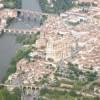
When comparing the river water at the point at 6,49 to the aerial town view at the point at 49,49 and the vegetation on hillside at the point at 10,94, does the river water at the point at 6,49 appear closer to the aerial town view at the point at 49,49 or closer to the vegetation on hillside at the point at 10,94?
the aerial town view at the point at 49,49

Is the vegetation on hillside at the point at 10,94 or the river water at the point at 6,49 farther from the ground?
the river water at the point at 6,49

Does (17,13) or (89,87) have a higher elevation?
(17,13)

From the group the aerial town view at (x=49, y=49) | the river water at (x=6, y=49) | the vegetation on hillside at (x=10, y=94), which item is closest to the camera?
the vegetation on hillside at (x=10, y=94)

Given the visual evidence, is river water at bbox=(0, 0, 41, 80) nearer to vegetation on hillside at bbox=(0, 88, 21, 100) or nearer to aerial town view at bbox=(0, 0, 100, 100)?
aerial town view at bbox=(0, 0, 100, 100)

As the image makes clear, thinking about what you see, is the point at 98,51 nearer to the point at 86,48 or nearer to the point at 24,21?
the point at 86,48

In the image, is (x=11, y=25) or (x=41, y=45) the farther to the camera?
(x=11, y=25)

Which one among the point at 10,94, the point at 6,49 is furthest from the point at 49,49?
the point at 10,94

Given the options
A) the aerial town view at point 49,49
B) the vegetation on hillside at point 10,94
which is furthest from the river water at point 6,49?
the vegetation on hillside at point 10,94

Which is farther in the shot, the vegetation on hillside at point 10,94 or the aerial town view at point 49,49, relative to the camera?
the aerial town view at point 49,49

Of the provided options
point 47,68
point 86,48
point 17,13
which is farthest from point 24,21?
point 47,68
